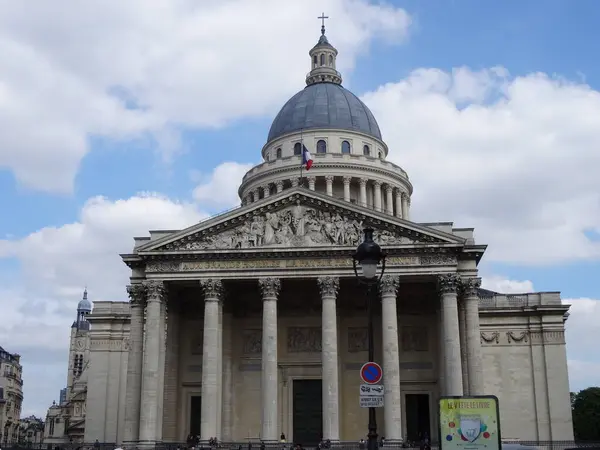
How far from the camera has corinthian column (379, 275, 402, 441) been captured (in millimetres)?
43375

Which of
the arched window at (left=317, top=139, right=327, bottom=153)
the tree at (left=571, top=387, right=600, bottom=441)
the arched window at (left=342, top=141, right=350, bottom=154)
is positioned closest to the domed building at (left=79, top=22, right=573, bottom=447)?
the arched window at (left=317, top=139, right=327, bottom=153)

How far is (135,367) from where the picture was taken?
47344mm

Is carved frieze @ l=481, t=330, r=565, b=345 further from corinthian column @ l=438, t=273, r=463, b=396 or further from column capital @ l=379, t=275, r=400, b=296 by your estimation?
column capital @ l=379, t=275, r=400, b=296

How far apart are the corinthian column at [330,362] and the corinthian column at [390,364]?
2.79 metres

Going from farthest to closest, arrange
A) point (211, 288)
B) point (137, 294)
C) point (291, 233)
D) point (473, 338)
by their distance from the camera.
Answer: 1. point (137, 294)
2. point (291, 233)
3. point (211, 288)
4. point (473, 338)

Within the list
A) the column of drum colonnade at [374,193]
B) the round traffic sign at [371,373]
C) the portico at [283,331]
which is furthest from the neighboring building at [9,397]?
the round traffic sign at [371,373]

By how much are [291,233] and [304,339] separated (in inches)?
348

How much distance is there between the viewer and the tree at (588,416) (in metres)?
78.9

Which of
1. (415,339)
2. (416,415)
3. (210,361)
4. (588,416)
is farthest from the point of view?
(588,416)

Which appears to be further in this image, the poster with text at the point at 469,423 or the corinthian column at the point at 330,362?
the corinthian column at the point at 330,362

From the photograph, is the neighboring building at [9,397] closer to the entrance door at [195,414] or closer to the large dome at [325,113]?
the large dome at [325,113]

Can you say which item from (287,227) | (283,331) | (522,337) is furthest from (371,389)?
(522,337)

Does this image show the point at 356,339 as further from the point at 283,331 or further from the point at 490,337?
the point at 490,337

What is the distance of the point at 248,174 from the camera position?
7525cm
